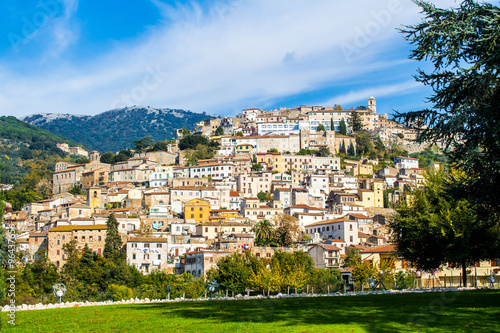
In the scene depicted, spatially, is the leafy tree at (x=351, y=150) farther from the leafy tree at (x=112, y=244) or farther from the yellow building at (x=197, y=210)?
the leafy tree at (x=112, y=244)

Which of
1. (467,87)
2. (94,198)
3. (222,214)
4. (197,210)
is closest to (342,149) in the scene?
(222,214)

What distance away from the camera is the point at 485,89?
1555 cm

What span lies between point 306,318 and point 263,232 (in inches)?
2143

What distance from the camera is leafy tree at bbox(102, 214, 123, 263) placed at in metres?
59.7

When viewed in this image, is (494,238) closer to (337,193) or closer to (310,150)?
(337,193)

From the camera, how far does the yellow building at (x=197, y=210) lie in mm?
80312

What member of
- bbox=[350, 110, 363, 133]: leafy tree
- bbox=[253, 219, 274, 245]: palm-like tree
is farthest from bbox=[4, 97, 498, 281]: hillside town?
bbox=[350, 110, 363, 133]: leafy tree

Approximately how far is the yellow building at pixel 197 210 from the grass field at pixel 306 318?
5809cm

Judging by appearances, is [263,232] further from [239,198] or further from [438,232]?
[438,232]

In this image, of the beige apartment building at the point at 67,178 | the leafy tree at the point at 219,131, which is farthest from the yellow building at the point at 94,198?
the leafy tree at the point at 219,131

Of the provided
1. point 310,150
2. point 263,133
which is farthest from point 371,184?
point 263,133

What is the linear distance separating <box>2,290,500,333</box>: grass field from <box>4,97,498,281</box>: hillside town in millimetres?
16481

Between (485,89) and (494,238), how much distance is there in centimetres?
1540

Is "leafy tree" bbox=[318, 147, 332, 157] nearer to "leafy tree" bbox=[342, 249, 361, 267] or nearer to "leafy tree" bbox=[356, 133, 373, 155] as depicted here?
"leafy tree" bbox=[356, 133, 373, 155]
